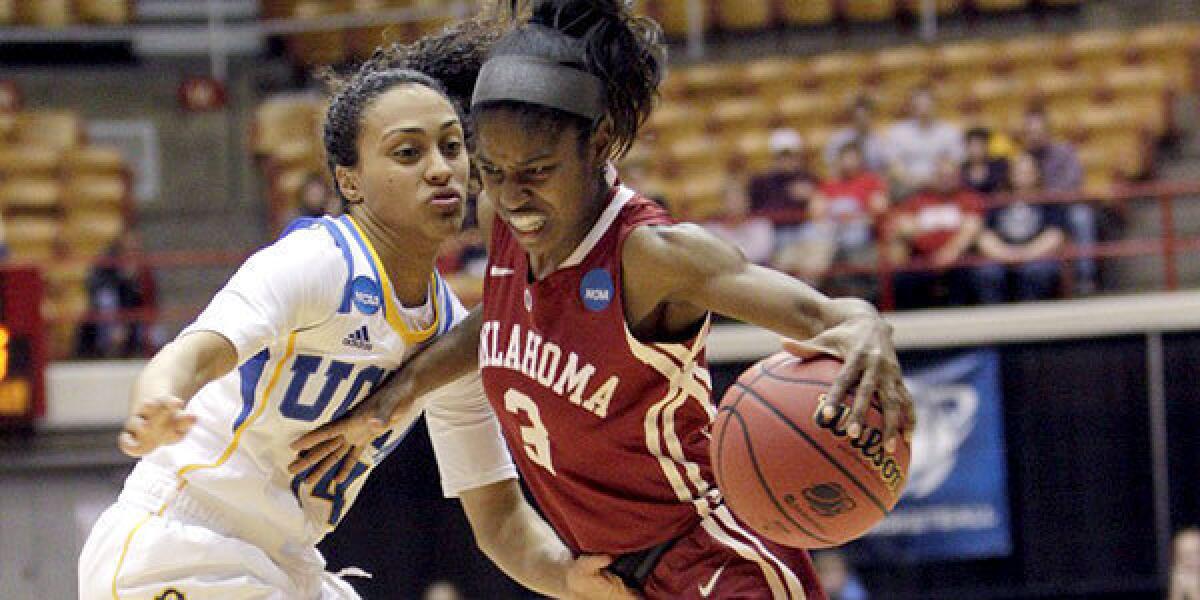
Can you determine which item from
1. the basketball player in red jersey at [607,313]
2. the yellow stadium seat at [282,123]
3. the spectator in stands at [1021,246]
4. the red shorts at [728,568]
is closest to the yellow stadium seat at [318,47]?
the yellow stadium seat at [282,123]

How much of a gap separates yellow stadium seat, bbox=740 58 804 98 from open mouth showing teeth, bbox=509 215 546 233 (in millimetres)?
10384

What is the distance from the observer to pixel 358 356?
3.75 m

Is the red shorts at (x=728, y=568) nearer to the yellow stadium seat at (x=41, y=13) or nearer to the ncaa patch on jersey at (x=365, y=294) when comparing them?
the ncaa patch on jersey at (x=365, y=294)

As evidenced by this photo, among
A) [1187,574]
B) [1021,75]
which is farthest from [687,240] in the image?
[1021,75]

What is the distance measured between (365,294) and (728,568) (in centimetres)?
108

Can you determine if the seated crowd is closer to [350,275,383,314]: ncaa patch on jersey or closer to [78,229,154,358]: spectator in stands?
[78,229,154,358]: spectator in stands

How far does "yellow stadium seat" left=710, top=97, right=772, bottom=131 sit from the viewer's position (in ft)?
42.3

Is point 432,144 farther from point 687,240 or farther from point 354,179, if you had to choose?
point 687,240

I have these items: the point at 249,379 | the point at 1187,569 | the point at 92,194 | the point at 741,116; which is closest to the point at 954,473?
the point at 1187,569

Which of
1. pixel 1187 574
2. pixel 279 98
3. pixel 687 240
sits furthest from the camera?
pixel 279 98

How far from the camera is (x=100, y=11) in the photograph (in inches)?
565

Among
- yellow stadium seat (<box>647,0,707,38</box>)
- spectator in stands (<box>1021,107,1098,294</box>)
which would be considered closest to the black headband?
spectator in stands (<box>1021,107,1098,294</box>)

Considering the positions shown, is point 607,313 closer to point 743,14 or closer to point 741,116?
point 741,116

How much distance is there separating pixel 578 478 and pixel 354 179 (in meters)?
0.99
